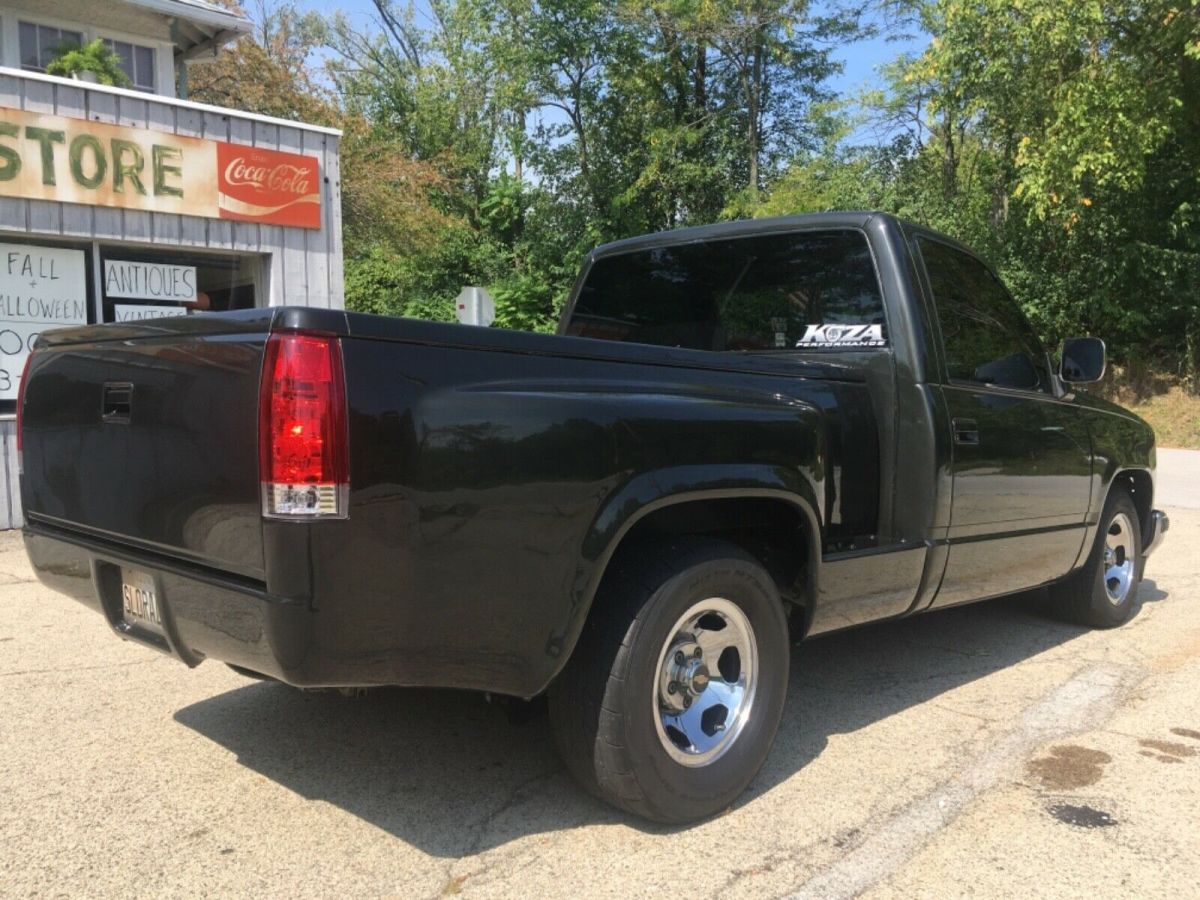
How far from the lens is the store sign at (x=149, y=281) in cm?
926

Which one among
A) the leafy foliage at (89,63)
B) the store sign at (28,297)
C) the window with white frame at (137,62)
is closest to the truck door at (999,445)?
the store sign at (28,297)

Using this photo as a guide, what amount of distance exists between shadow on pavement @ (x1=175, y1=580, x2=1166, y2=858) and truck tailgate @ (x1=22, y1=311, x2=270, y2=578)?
3.51 ft

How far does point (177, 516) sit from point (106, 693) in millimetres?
2073

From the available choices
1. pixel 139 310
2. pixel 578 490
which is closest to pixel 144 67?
pixel 139 310

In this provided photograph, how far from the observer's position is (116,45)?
12.3 meters

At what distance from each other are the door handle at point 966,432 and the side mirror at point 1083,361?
1.20 metres

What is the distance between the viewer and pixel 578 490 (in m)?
2.63

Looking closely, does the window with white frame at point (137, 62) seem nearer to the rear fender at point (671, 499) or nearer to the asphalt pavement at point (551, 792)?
the asphalt pavement at point (551, 792)

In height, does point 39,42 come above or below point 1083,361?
above

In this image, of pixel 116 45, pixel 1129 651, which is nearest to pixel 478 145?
pixel 116 45

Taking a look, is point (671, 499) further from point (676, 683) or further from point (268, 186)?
point (268, 186)

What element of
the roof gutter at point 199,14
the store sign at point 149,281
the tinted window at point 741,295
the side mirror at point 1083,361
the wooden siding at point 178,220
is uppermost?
the roof gutter at point 199,14

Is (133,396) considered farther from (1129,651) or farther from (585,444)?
(1129,651)

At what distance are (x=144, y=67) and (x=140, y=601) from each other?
12.0m
